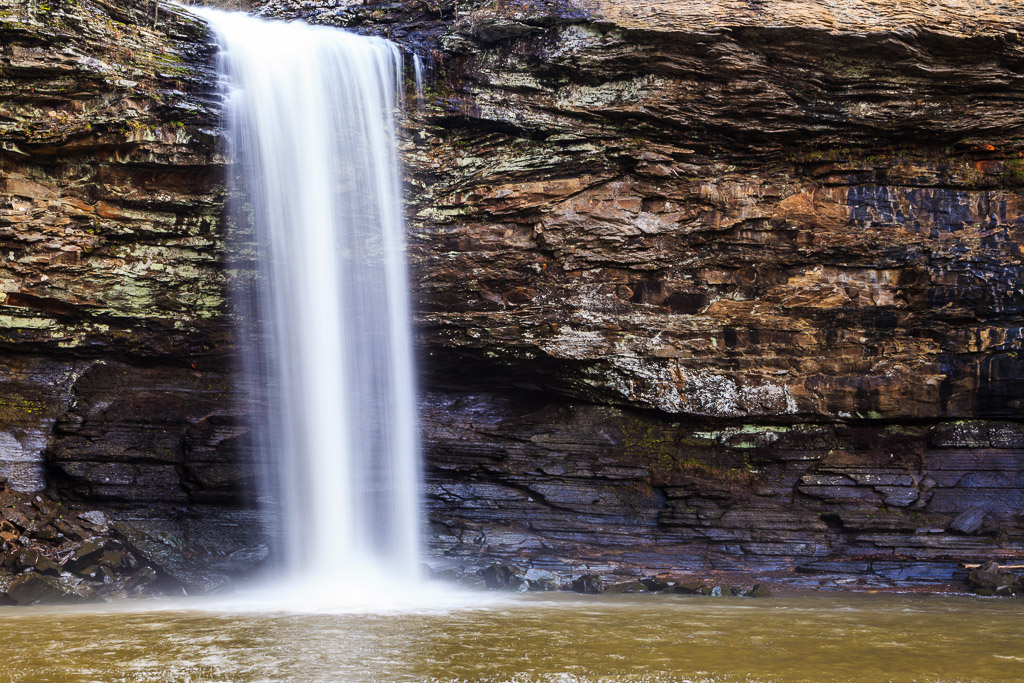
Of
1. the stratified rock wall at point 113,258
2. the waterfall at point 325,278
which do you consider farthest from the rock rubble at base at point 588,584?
the stratified rock wall at point 113,258

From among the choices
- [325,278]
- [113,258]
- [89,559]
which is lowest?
[89,559]

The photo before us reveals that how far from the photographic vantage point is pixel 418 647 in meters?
6.16

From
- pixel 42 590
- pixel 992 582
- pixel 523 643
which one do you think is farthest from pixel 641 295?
pixel 42 590

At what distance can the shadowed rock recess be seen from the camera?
10.7m

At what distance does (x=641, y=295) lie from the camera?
11.7 metres

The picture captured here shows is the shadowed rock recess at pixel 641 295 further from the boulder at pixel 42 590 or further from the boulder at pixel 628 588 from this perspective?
the boulder at pixel 42 590

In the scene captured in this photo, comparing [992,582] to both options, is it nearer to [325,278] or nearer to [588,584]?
[588,584]

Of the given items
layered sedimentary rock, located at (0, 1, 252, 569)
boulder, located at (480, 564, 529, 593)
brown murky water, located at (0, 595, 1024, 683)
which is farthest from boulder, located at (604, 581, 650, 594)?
layered sedimentary rock, located at (0, 1, 252, 569)

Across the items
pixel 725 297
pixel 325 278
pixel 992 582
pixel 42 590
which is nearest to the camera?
pixel 42 590

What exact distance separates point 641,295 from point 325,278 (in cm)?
459

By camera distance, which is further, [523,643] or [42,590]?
[42,590]

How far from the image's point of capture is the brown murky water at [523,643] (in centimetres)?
523

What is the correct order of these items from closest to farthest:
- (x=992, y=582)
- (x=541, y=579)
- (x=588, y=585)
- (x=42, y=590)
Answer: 1. (x=42, y=590)
2. (x=992, y=582)
3. (x=588, y=585)
4. (x=541, y=579)

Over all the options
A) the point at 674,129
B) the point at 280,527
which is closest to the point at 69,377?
the point at 280,527
